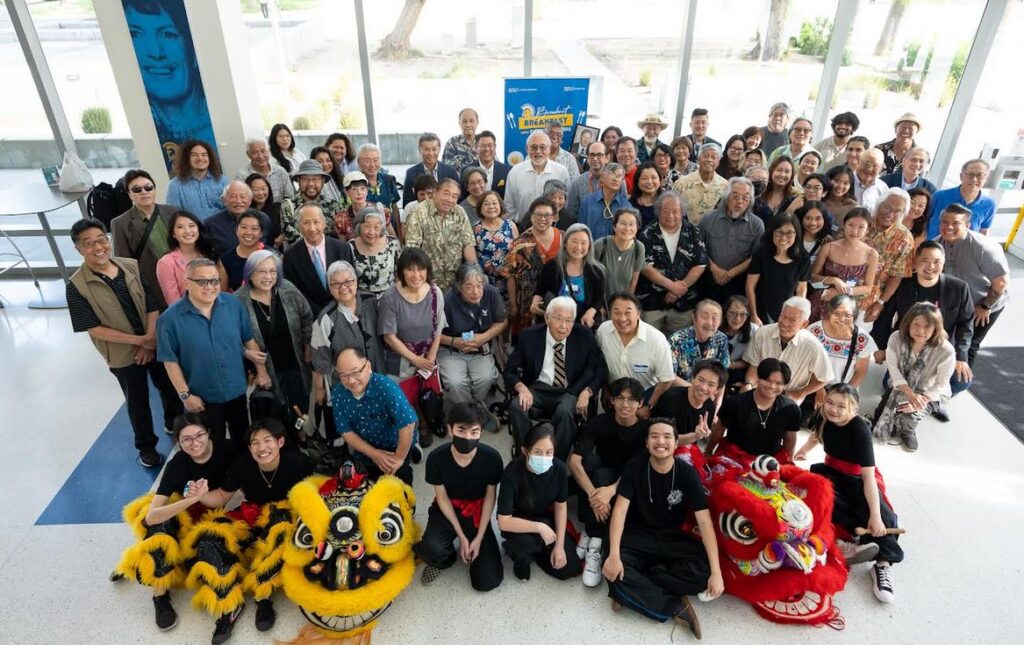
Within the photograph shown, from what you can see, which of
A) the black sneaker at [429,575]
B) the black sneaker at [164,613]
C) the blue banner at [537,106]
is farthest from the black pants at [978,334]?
the black sneaker at [164,613]

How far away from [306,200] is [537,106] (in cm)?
292

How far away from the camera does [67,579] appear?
3.16m

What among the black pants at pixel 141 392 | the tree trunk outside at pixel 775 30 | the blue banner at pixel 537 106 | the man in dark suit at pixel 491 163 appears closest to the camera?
the black pants at pixel 141 392

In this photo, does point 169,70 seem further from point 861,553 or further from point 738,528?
point 861,553

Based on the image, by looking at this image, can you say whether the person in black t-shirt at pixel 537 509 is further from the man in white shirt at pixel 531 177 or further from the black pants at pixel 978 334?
the black pants at pixel 978 334

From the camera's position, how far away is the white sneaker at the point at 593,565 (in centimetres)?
311

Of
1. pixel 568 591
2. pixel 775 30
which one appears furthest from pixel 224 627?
pixel 775 30

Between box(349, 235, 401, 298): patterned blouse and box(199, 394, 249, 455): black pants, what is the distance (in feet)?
3.65

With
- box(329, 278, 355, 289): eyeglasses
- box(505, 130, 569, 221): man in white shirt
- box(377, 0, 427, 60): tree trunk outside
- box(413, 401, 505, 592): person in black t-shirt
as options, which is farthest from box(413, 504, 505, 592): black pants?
box(377, 0, 427, 60): tree trunk outside

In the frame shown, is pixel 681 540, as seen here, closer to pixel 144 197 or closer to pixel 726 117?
pixel 144 197

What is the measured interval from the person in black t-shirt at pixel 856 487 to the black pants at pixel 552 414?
1449mm

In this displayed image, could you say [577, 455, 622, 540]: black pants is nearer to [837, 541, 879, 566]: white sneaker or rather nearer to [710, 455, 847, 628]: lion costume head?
[710, 455, 847, 628]: lion costume head

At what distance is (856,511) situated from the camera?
10.6 ft

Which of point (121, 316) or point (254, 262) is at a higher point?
point (254, 262)
